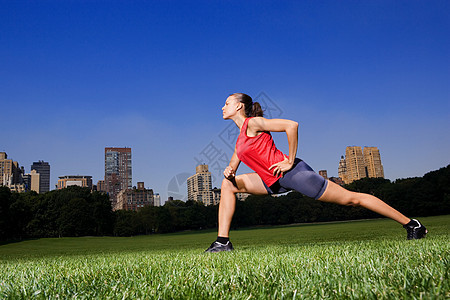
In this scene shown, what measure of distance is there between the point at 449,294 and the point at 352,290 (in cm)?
43

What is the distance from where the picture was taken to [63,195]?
5941 cm

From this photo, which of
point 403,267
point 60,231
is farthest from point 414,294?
point 60,231

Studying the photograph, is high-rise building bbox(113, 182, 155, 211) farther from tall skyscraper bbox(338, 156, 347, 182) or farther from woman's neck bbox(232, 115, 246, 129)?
woman's neck bbox(232, 115, 246, 129)

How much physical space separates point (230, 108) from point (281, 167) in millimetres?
1447

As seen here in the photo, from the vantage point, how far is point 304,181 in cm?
476

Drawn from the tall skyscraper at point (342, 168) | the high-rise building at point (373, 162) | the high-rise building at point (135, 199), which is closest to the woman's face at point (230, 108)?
the high-rise building at point (135, 199)

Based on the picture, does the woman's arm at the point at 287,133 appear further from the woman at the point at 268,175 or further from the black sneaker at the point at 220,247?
the black sneaker at the point at 220,247

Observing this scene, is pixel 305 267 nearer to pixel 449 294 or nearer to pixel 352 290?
pixel 352 290

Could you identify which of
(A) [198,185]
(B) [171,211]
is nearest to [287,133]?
(B) [171,211]

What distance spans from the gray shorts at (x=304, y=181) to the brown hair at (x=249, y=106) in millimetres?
1123

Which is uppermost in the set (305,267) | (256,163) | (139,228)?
(256,163)

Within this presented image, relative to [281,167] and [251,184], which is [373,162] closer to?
[251,184]

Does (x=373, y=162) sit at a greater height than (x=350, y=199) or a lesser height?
greater

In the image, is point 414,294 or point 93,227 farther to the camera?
point 93,227
